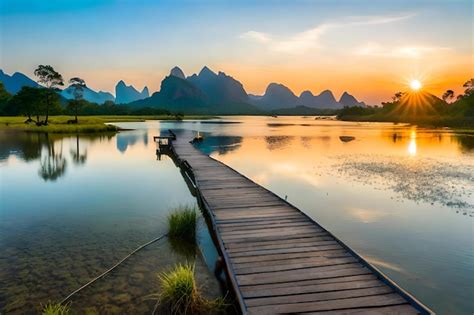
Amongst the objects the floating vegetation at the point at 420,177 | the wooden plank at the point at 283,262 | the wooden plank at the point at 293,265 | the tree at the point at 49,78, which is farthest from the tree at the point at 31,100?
the wooden plank at the point at 293,265

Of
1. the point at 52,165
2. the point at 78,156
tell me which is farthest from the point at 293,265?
the point at 78,156

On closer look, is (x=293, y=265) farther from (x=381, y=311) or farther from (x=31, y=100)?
(x=31, y=100)

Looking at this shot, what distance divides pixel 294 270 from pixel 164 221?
25.9 feet

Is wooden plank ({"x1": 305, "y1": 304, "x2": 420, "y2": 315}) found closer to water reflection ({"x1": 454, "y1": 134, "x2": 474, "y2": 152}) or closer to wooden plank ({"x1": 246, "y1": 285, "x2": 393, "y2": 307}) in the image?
wooden plank ({"x1": 246, "y1": 285, "x2": 393, "y2": 307})

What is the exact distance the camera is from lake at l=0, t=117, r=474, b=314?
884cm

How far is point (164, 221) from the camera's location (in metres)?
14.2

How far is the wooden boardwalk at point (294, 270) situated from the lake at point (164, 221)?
140 cm

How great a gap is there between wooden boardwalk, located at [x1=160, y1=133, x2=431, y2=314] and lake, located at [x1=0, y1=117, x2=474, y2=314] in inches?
55.1

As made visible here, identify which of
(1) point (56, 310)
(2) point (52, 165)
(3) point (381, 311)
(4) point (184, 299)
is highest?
(2) point (52, 165)

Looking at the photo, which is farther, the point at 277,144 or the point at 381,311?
the point at 277,144

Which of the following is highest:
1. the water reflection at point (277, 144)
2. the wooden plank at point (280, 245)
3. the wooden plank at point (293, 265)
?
the water reflection at point (277, 144)

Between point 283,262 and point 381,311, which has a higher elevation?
point 283,262

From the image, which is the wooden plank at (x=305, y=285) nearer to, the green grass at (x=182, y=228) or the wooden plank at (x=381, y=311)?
the wooden plank at (x=381, y=311)

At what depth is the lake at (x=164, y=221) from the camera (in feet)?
29.0
